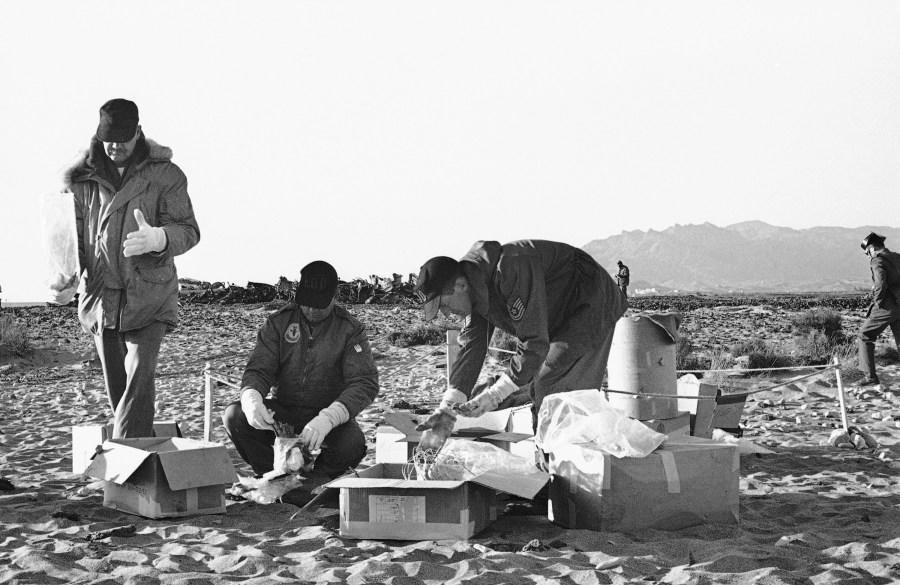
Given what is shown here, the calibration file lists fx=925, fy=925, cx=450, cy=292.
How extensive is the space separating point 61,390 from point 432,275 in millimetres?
8355

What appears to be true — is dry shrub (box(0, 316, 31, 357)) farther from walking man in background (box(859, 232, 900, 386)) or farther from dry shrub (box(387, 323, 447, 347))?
walking man in background (box(859, 232, 900, 386))

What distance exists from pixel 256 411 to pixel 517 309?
4.71 feet

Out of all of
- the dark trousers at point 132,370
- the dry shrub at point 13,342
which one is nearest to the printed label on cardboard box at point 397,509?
the dark trousers at point 132,370

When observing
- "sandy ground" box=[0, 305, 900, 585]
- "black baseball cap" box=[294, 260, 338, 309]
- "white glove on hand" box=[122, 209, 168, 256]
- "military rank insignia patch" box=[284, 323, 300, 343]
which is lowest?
"sandy ground" box=[0, 305, 900, 585]

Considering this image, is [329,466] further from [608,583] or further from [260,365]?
[608,583]

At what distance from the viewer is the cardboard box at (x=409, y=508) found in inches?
151

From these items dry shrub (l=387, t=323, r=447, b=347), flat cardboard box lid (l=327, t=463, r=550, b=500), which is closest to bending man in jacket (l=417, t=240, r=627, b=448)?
flat cardboard box lid (l=327, t=463, r=550, b=500)

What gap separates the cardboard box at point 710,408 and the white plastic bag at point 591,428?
2.64 m

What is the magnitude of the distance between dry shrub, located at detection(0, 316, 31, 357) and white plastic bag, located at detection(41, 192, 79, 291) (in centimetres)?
1108

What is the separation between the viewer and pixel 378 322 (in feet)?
69.6

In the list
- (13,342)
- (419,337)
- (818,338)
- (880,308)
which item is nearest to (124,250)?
(880,308)

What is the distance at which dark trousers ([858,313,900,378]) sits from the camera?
1007 cm

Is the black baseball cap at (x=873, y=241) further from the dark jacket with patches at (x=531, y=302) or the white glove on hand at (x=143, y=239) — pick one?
the white glove on hand at (x=143, y=239)

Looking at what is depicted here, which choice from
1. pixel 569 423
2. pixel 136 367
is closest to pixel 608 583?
pixel 569 423
